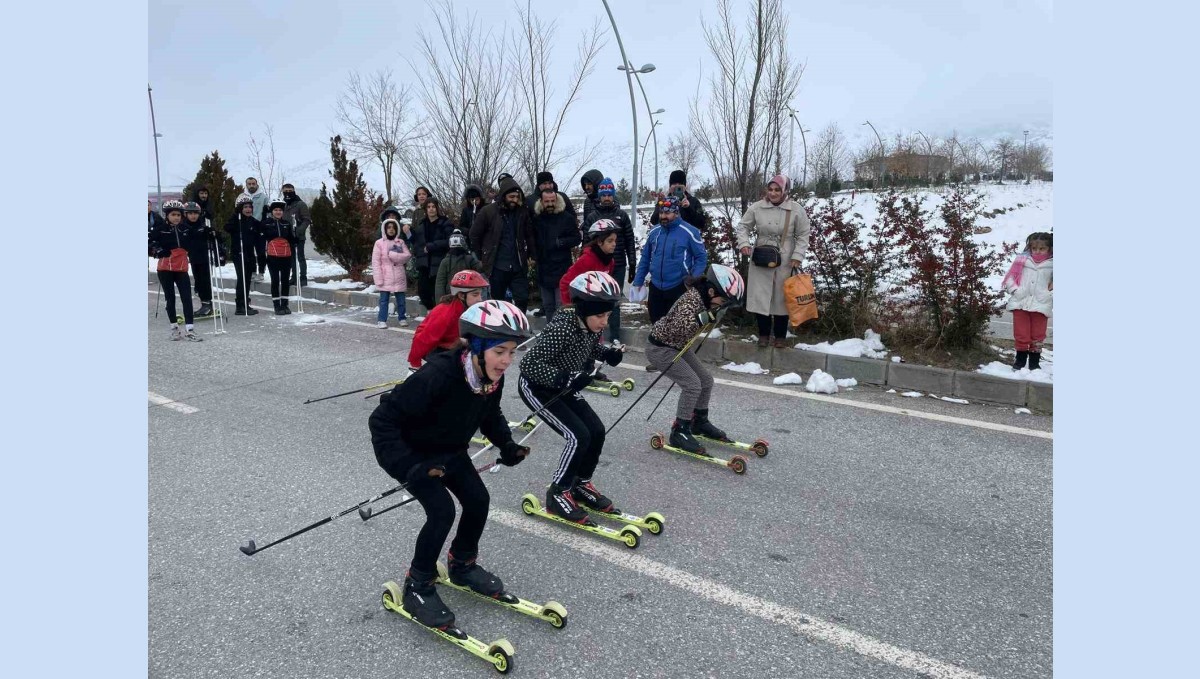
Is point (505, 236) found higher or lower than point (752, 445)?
higher

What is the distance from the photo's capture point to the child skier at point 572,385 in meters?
4.64

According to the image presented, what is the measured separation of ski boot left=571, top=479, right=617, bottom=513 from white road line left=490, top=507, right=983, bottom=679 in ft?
0.95

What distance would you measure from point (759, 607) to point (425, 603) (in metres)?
1.66

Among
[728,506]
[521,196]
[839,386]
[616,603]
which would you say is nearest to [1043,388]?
[839,386]

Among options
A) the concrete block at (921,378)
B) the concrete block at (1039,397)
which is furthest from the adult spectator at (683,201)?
the concrete block at (1039,397)

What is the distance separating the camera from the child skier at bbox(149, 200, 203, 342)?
10.7m

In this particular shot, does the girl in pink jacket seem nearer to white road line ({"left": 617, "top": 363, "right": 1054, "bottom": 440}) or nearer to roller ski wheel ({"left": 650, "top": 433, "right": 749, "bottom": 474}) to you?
white road line ({"left": 617, "top": 363, "right": 1054, "bottom": 440})

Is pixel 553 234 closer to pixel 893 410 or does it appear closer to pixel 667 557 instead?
pixel 893 410

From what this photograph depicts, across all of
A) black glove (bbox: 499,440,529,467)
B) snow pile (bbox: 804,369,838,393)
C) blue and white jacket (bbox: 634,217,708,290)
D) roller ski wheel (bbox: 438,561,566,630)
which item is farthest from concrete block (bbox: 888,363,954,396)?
roller ski wheel (bbox: 438,561,566,630)

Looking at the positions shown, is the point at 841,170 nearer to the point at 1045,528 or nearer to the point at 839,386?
the point at 839,386

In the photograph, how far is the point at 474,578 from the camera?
3.79 metres

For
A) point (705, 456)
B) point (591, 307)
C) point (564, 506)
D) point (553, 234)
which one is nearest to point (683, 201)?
point (553, 234)

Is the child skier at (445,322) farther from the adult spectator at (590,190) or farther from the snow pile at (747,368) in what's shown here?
the adult spectator at (590,190)

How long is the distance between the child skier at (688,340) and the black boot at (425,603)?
274 centimetres
